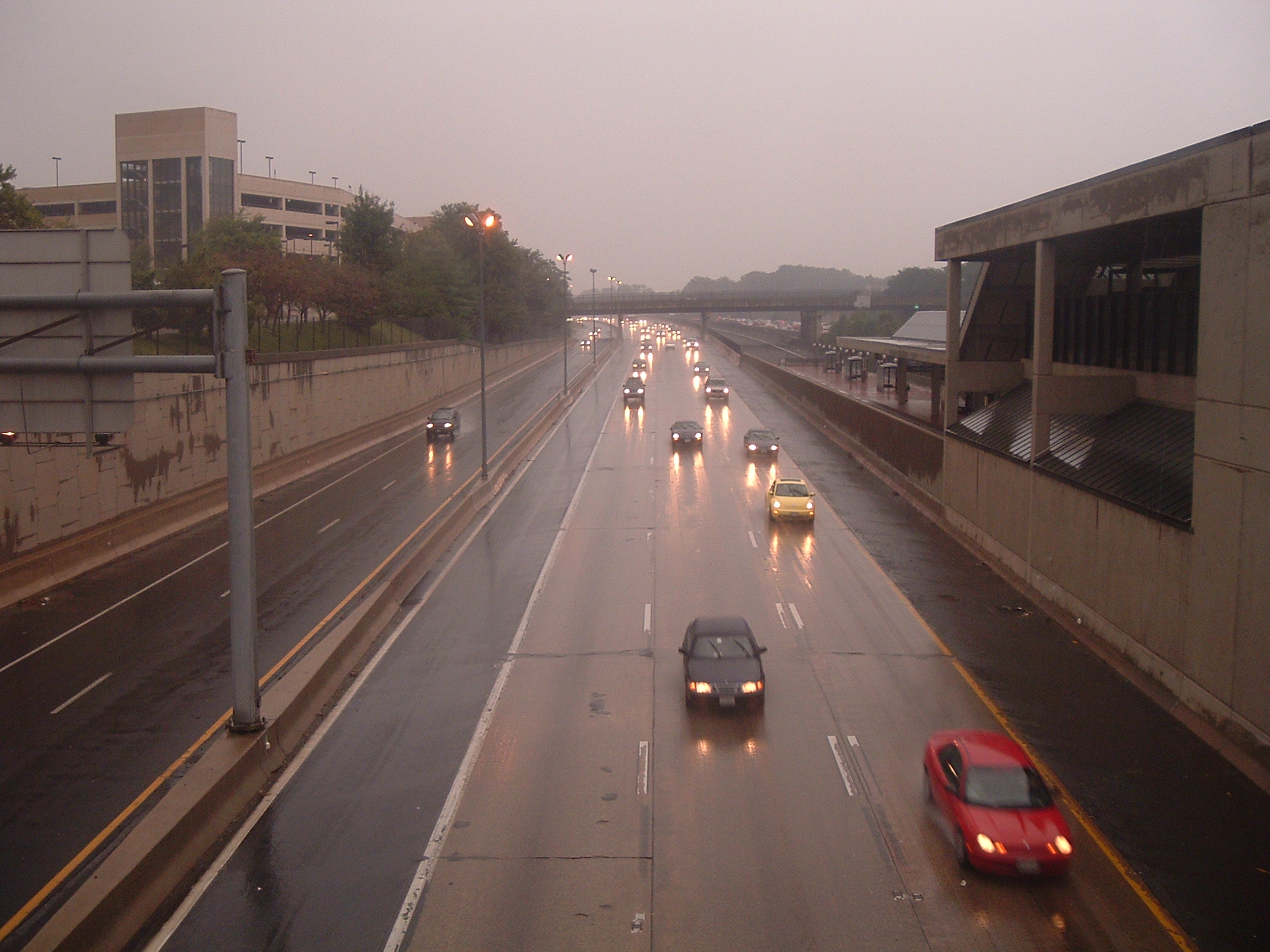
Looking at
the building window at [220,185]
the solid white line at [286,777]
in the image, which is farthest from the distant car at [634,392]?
the building window at [220,185]

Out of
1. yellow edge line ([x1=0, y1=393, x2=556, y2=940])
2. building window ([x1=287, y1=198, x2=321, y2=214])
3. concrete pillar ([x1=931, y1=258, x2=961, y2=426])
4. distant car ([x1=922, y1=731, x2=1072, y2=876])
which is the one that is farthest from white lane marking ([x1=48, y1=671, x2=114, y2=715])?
building window ([x1=287, y1=198, x2=321, y2=214])

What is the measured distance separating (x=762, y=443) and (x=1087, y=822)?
1419 inches

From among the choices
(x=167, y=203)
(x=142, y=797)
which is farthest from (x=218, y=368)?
(x=167, y=203)

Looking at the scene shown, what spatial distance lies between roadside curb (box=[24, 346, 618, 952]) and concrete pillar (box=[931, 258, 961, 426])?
19.0m

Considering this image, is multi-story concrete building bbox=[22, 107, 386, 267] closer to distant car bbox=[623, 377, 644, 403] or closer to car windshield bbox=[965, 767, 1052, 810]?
distant car bbox=[623, 377, 644, 403]

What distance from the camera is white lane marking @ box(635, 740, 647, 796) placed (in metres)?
14.4

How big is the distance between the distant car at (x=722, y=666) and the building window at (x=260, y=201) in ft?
332

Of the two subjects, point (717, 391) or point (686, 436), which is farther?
point (717, 391)

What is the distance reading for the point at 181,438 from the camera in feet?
118

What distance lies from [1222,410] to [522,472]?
32.2m

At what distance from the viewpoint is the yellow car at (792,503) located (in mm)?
34125

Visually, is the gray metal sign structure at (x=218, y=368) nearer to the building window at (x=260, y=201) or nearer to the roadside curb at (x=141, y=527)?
the roadside curb at (x=141, y=527)

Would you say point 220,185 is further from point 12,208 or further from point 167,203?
point 12,208

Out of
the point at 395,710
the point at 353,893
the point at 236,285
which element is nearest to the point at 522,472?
the point at 395,710
